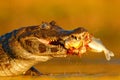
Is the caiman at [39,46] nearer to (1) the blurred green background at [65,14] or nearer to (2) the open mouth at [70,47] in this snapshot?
(2) the open mouth at [70,47]

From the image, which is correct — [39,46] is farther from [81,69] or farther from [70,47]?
[81,69]

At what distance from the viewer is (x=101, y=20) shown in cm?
2338

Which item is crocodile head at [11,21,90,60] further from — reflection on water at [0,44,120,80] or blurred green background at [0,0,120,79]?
blurred green background at [0,0,120,79]

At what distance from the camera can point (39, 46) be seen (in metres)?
11.3

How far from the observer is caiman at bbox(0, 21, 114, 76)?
35.0ft

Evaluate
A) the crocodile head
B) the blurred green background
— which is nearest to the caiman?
the crocodile head

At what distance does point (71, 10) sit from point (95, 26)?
2.14m

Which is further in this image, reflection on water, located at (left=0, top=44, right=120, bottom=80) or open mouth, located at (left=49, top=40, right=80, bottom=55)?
reflection on water, located at (left=0, top=44, right=120, bottom=80)

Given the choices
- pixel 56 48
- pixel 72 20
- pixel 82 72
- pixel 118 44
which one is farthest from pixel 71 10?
pixel 56 48

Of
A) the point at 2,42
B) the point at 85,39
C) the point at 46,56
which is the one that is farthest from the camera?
the point at 2,42

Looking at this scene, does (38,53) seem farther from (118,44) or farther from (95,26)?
(95,26)

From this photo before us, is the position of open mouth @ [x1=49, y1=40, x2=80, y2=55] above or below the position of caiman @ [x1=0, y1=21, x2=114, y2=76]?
below

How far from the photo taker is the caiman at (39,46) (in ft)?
35.0

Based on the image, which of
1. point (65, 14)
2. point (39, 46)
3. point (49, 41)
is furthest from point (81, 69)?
point (65, 14)
